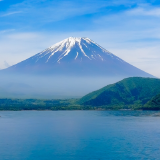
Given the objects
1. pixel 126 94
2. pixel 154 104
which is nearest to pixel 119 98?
pixel 126 94

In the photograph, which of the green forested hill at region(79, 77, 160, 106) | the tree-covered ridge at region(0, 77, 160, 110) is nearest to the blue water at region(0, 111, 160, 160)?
the tree-covered ridge at region(0, 77, 160, 110)

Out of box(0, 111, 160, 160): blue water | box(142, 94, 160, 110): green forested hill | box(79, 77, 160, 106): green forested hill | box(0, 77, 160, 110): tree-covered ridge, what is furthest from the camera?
box(79, 77, 160, 106): green forested hill

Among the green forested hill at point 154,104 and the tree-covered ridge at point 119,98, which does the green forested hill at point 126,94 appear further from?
the green forested hill at point 154,104

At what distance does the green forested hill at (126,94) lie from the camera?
124625 mm

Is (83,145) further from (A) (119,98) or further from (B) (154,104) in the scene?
(A) (119,98)

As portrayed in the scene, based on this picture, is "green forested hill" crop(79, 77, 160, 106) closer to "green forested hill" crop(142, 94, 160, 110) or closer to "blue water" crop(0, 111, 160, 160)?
"green forested hill" crop(142, 94, 160, 110)

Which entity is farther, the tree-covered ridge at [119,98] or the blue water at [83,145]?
the tree-covered ridge at [119,98]

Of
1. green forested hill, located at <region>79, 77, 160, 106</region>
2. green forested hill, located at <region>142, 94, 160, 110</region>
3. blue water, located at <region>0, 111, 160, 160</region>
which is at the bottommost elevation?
blue water, located at <region>0, 111, 160, 160</region>

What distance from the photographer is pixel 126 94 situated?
129125 millimetres

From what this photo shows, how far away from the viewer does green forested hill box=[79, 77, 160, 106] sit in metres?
125

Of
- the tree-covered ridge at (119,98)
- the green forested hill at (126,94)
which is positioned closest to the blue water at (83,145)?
the tree-covered ridge at (119,98)

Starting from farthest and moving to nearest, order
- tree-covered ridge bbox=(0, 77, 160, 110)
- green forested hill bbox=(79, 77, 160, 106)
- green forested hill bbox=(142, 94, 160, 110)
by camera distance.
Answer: green forested hill bbox=(79, 77, 160, 106) < tree-covered ridge bbox=(0, 77, 160, 110) < green forested hill bbox=(142, 94, 160, 110)

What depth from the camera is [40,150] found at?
37.2 meters

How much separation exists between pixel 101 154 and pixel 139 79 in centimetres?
10537
